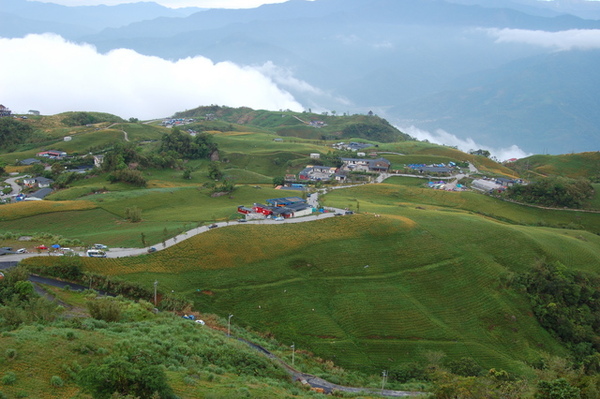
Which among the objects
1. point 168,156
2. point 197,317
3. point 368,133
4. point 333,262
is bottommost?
point 197,317

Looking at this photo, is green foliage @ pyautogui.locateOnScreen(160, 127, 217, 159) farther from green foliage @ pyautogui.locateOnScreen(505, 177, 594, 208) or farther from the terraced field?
green foliage @ pyautogui.locateOnScreen(505, 177, 594, 208)

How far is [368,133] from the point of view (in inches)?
7594

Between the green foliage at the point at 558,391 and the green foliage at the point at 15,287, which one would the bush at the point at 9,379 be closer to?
the green foliage at the point at 15,287

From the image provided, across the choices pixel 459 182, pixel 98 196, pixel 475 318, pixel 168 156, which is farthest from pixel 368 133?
pixel 475 318

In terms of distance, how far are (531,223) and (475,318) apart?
41.2 metres

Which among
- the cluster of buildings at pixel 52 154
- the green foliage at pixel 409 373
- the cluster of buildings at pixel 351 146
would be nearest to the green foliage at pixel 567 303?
the green foliage at pixel 409 373

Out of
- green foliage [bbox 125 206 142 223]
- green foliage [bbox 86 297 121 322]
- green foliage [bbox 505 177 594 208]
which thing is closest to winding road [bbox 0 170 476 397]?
green foliage [bbox 86 297 121 322]

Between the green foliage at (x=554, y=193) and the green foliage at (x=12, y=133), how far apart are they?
447 feet

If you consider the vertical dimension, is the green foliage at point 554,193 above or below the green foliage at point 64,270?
above

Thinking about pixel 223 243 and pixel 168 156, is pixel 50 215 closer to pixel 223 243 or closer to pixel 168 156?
pixel 223 243

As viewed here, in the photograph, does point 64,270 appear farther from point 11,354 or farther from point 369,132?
point 369,132

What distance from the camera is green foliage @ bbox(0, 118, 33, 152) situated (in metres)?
117

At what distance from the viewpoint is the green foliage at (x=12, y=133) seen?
384ft

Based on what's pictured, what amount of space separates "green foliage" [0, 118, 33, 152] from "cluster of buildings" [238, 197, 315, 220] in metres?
94.9
